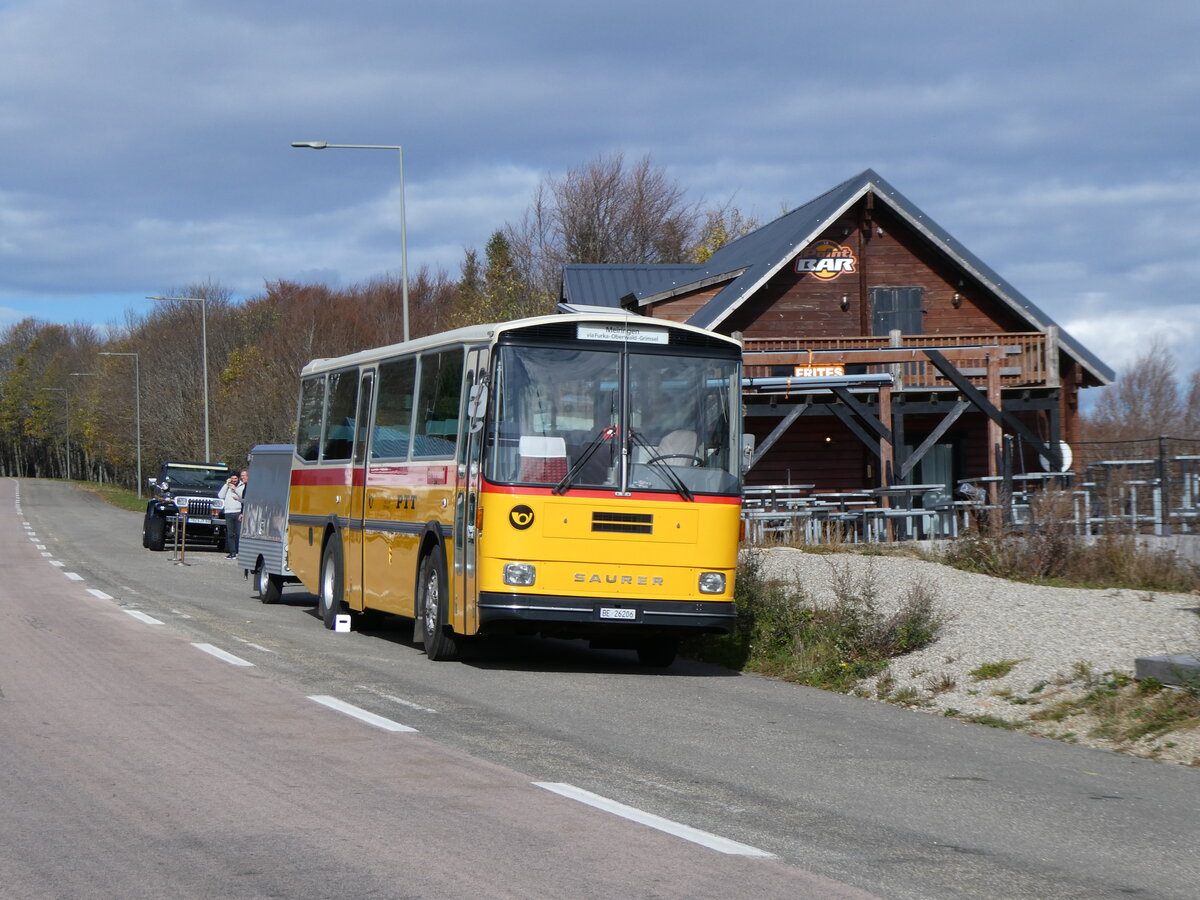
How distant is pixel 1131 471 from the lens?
1900 cm

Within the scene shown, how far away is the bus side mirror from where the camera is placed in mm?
12773

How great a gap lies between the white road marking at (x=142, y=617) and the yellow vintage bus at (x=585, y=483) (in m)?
4.12

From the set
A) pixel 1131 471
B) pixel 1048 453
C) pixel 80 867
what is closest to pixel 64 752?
pixel 80 867

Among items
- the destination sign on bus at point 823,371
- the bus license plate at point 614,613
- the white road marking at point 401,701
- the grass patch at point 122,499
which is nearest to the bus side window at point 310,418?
the bus license plate at point 614,613

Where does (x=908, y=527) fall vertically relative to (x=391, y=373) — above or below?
below

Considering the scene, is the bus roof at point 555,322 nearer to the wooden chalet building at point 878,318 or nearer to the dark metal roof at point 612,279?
the wooden chalet building at point 878,318

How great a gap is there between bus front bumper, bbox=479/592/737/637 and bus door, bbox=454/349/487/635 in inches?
10.7

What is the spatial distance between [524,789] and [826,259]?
30593 millimetres

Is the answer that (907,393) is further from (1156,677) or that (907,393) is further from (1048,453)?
(1156,677)

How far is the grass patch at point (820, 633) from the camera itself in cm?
1288

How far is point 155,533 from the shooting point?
35.2 meters

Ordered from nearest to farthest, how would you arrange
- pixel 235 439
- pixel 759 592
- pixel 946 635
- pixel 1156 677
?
pixel 1156 677, pixel 946 635, pixel 759 592, pixel 235 439

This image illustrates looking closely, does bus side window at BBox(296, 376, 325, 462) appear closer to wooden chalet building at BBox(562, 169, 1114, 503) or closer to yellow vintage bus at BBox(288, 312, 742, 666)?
yellow vintage bus at BBox(288, 312, 742, 666)

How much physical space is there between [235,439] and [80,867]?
57741 millimetres
